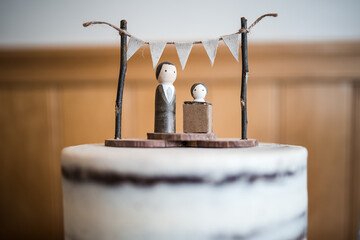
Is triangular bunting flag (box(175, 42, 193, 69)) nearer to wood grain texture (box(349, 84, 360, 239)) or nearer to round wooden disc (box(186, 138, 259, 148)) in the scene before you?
round wooden disc (box(186, 138, 259, 148))

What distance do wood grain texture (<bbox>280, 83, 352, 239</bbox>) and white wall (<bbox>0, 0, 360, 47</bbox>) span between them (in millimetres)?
185

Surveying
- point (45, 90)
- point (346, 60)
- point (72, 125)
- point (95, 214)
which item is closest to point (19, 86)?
point (45, 90)

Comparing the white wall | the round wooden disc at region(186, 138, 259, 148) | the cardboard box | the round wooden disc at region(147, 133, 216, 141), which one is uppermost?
the white wall

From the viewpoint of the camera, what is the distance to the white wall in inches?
36.9

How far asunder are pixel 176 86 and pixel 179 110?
0.25 ft

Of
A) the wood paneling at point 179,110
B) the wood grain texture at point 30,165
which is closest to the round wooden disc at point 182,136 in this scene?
the wood paneling at point 179,110

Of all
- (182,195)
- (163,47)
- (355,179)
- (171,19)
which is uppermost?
(171,19)

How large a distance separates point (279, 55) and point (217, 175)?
65cm

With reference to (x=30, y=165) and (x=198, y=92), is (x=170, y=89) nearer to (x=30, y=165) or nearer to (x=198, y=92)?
(x=198, y=92)

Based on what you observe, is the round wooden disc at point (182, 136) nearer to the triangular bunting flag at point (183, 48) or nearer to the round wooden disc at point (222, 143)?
the round wooden disc at point (222, 143)

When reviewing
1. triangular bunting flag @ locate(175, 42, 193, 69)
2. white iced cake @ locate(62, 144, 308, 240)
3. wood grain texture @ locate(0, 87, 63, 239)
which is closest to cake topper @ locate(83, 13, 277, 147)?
triangular bunting flag @ locate(175, 42, 193, 69)

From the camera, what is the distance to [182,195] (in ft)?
1.25

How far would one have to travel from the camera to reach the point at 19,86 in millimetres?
1016

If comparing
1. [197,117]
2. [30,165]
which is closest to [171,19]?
[197,117]
